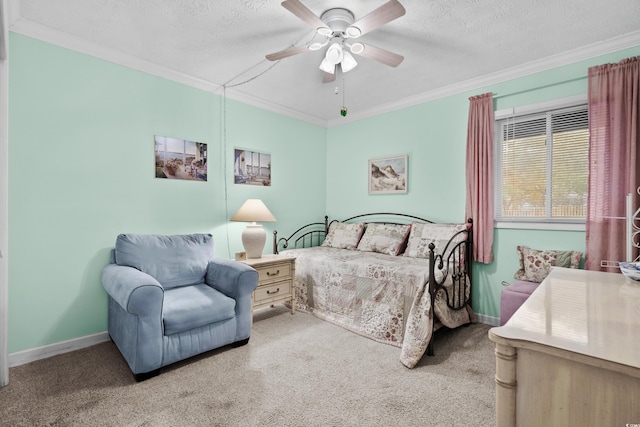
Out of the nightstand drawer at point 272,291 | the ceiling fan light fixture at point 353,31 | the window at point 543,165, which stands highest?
the ceiling fan light fixture at point 353,31

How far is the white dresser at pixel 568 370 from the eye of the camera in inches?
29.3

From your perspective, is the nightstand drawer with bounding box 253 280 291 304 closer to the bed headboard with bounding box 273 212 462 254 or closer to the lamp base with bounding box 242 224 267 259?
the lamp base with bounding box 242 224 267 259

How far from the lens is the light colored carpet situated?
5.58 ft

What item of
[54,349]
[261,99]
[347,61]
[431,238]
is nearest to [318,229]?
[431,238]

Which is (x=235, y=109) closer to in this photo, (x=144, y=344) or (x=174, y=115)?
(x=174, y=115)

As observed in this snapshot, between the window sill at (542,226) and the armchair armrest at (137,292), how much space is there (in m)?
3.13

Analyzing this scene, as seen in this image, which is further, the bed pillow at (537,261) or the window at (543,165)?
the window at (543,165)

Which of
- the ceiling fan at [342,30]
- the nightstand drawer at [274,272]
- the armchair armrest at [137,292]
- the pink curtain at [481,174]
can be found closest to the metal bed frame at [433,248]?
the pink curtain at [481,174]

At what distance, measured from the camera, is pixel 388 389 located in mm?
1979

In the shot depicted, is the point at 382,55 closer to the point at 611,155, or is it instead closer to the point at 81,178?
the point at 611,155

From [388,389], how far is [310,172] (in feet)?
10.4

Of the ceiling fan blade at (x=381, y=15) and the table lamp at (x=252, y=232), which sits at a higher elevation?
the ceiling fan blade at (x=381, y=15)

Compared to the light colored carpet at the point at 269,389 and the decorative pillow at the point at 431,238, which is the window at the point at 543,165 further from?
the light colored carpet at the point at 269,389

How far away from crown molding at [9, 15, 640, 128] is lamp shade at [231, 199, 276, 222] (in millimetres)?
1326
